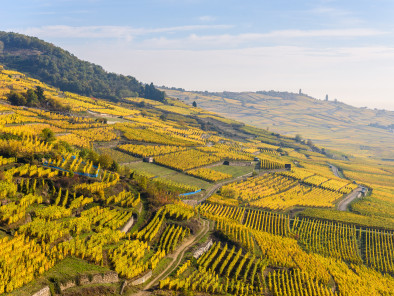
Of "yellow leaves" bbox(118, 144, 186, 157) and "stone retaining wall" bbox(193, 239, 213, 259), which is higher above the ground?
"yellow leaves" bbox(118, 144, 186, 157)

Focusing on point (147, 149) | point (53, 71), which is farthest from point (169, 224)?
point (53, 71)

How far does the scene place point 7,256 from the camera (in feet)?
91.2

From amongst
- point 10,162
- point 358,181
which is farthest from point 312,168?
point 10,162

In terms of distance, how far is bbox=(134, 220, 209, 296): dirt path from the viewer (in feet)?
108

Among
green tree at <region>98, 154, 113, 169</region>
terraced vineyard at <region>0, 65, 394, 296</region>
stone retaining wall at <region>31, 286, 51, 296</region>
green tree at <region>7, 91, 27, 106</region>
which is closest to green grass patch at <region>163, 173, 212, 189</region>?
terraced vineyard at <region>0, 65, 394, 296</region>

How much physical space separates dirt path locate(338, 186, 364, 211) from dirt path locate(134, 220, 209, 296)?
47910mm

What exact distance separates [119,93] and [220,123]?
203ft

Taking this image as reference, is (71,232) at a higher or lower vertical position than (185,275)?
higher

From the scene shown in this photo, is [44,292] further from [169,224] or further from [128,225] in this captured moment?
[169,224]

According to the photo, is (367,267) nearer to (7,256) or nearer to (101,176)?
(101,176)

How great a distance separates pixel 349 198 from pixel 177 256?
7011cm

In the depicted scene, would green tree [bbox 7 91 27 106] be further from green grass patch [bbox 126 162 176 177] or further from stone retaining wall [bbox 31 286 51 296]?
stone retaining wall [bbox 31 286 51 296]

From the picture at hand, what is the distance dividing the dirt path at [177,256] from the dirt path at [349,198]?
4791 centimetres

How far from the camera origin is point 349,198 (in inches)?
3688
